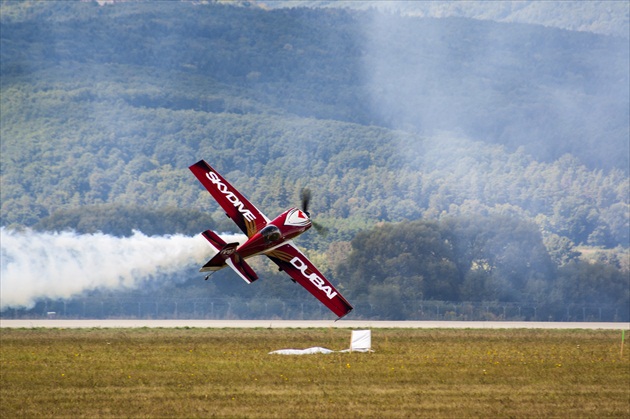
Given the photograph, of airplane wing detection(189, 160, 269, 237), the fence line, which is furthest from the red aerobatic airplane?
the fence line

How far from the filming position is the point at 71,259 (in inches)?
3664

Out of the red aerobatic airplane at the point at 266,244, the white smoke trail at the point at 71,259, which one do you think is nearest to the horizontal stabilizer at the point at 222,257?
the red aerobatic airplane at the point at 266,244

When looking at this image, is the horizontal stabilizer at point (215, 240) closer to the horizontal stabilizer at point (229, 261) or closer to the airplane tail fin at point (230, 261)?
the airplane tail fin at point (230, 261)

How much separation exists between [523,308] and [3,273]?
53.8 meters

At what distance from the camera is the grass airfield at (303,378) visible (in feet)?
132

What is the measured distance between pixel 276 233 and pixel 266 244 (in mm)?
697

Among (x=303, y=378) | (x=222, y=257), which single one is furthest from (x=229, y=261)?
(x=303, y=378)

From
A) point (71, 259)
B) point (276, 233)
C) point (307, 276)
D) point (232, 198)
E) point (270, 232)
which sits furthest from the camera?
point (71, 259)

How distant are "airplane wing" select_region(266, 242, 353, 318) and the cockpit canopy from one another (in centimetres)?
166

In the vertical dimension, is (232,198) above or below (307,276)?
above

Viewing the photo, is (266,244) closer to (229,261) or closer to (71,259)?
(229,261)

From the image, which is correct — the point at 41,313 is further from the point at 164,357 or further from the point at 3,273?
the point at 164,357

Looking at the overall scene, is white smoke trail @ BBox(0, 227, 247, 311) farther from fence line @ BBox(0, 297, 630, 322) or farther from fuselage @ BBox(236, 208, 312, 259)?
fuselage @ BBox(236, 208, 312, 259)

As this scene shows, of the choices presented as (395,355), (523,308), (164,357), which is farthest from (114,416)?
(523,308)
